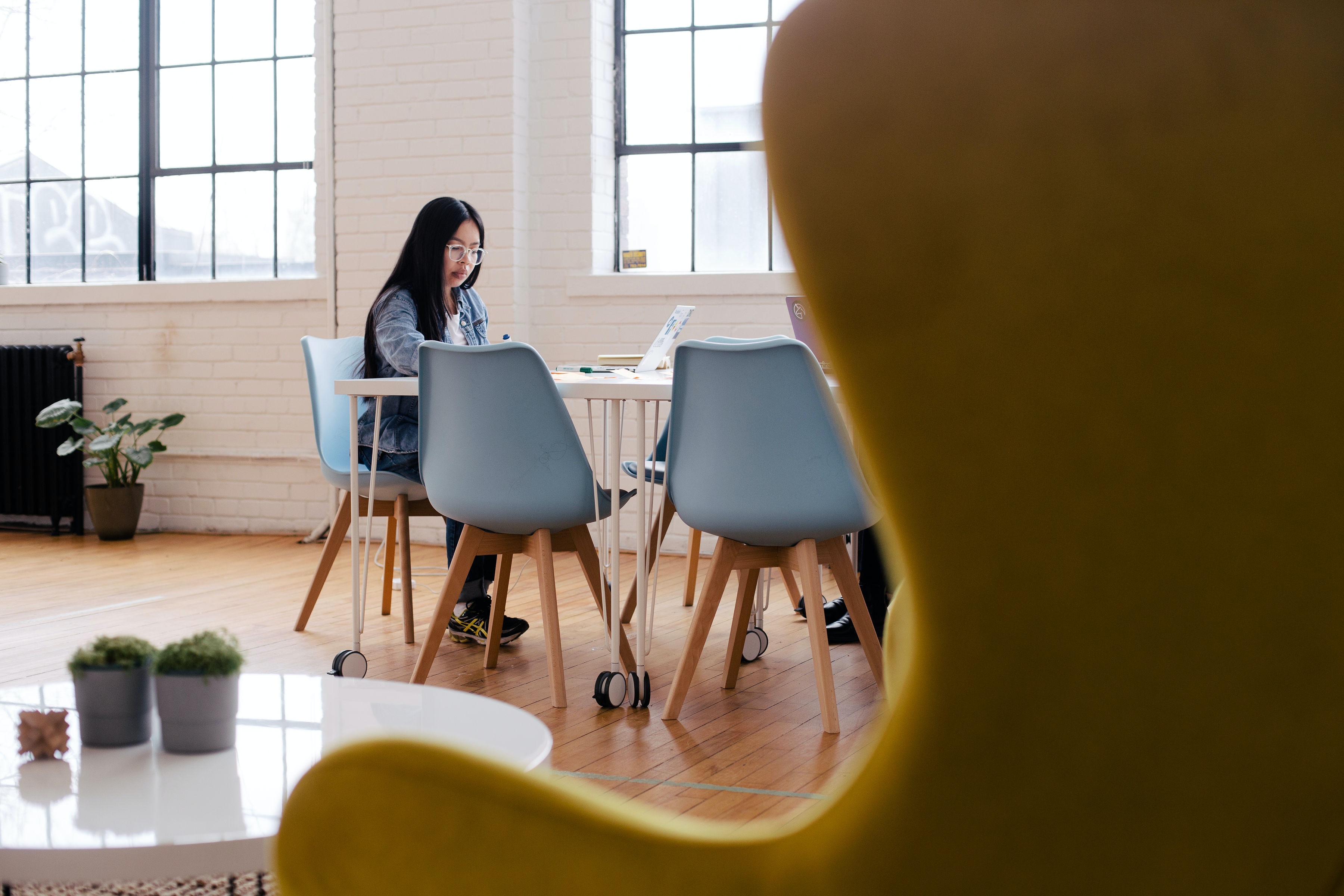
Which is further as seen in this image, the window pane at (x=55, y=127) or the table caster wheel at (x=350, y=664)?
the window pane at (x=55, y=127)

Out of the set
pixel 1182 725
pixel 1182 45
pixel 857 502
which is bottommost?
pixel 857 502

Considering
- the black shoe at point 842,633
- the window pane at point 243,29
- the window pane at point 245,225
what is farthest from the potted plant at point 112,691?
the window pane at point 243,29

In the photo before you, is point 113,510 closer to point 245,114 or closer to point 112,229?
point 112,229

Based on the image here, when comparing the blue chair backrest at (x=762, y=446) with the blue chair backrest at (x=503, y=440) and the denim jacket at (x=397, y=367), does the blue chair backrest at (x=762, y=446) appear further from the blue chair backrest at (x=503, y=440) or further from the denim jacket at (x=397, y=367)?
the denim jacket at (x=397, y=367)

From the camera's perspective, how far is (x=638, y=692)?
256cm

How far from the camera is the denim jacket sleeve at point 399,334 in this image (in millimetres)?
3053

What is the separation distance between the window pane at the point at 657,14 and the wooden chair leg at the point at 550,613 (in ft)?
10.5

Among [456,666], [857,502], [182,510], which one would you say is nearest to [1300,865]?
[857,502]

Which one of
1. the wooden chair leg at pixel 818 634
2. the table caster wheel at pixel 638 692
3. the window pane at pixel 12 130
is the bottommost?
the table caster wheel at pixel 638 692

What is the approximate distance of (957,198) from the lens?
1.42ft

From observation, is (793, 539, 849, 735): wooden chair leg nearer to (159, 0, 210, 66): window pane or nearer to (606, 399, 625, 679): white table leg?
(606, 399, 625, 679): white table leg

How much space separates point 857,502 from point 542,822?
5.99 feet

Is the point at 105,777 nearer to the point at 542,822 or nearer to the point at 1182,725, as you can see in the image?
the point at 542,822

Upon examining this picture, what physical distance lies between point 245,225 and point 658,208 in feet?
6.49
